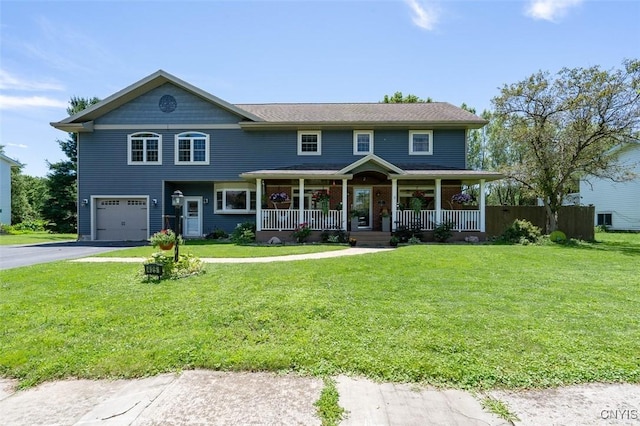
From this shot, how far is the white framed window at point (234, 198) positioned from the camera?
18047mm

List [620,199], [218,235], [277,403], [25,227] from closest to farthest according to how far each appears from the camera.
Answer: [277,403] < [218,235] < [620,199] < [25,227]

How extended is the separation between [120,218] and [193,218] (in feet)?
12.5

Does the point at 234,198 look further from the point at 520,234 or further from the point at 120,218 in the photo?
the point at 520,234

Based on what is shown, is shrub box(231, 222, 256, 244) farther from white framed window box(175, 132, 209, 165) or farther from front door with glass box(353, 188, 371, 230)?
front door with glass box(353, 188, 371, 230)

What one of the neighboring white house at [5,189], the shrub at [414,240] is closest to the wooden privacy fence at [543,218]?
the shrub at [414,240]

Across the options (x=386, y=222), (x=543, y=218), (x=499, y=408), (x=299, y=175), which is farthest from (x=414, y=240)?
(x=499, y=408)

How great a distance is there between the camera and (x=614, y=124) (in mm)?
14867

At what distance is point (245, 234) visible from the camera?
49.7 feet

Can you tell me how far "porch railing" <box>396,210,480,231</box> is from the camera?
14.8 meters

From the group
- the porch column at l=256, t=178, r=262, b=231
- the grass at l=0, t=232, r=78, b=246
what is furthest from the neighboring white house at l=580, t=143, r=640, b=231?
the grass at l=0, t=232, r=78, b=246

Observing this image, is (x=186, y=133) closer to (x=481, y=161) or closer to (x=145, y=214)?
(x=145, y=214)

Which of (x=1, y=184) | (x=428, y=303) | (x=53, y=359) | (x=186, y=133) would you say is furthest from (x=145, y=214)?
(x=1, y=184)

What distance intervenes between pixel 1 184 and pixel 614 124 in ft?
157

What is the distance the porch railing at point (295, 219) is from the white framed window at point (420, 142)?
555cm
